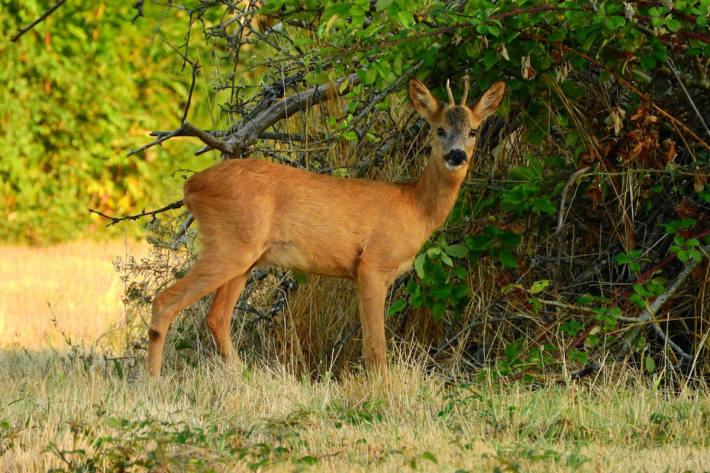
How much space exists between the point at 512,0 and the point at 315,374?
9.37ft

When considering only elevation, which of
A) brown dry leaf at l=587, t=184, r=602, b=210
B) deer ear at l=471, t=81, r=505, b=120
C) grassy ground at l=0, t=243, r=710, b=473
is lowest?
grassy ground at l=0, t=243, r=710, b=473

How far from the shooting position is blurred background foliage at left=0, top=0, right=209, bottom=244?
13.0m

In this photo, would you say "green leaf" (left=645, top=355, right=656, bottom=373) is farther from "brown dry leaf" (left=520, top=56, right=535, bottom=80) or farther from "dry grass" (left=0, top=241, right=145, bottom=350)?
"dry grass" (left=0, top=241, right=145, bottom=350)

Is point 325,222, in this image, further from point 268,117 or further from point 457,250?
point 268,117

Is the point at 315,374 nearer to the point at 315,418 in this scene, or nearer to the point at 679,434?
the point at 315,418

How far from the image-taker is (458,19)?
582 centimetres

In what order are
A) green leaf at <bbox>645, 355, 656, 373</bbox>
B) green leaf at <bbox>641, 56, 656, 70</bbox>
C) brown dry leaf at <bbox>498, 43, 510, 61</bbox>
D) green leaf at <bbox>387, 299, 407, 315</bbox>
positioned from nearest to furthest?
brown dry leaf at <bbox>498, 43, 510, 61</bbox> → green leaf at <bbox>641, 56, 656, 70</bbox> → green leaf at <bbox>645, 355, 656, 373</bbox> → green leaf at <bbox>387, 299, 407, 315</bbox>

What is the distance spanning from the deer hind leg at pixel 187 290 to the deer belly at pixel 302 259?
0.14m

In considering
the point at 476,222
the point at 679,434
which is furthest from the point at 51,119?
the point at 679,434

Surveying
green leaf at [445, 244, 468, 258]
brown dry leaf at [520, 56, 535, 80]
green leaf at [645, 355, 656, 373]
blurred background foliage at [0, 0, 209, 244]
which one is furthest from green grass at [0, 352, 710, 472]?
blurred background foliage at [0, 0, 209, 244]

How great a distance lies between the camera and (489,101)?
6027mm

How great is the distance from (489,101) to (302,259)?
139 centimetres

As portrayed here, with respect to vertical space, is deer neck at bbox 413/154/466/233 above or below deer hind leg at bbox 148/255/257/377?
above

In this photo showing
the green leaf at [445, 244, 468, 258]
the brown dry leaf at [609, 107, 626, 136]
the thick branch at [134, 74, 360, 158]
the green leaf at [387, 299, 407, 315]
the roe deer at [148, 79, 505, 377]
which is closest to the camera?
the brown dry leaf at [609, 107, 626, 136]
